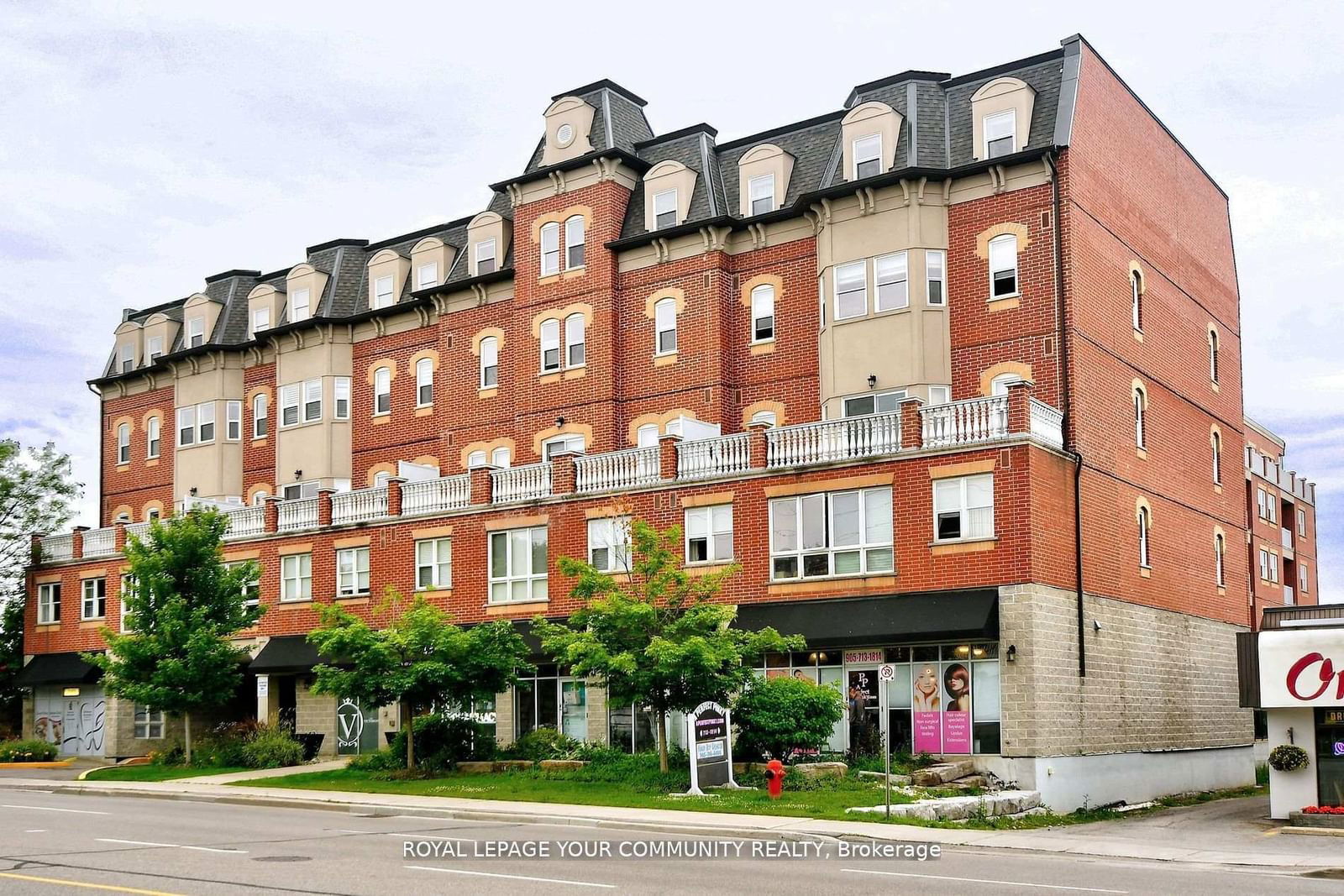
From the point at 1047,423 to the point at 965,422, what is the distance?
2183 millimetres

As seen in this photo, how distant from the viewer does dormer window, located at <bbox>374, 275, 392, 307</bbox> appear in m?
49.9

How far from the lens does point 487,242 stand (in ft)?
155

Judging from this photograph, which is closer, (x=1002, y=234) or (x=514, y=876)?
(x=514, y=876)

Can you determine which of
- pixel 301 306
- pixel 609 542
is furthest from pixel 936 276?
pixel 301 306

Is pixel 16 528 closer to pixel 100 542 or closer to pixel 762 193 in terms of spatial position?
pixel 100 542

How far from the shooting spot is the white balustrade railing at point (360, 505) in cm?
4466

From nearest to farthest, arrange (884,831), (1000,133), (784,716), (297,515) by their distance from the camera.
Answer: (884,831) < (784,716) < (1000,133) < (297,515)

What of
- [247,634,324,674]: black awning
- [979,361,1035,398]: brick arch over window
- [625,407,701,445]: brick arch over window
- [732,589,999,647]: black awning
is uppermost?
[979,361,1035,398]: brick arch over window

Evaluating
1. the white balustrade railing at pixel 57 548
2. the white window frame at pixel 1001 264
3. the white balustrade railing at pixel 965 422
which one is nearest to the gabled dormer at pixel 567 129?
the white window frame at pixel 1001 264

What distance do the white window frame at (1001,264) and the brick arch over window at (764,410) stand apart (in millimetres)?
6880

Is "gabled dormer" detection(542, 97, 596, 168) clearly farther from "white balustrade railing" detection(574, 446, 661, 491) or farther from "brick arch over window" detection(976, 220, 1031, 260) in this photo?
"brick arch over window" detection(976, 220, 1031, 260)

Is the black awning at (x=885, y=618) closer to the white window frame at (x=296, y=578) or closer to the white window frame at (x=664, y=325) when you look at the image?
the white window frame at (x=664, y=325)

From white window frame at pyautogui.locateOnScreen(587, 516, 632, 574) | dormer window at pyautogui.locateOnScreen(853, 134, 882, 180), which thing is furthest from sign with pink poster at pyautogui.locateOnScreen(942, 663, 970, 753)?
dormer window at pyautogui.locateOnScreen(853, 134, 882, 180)

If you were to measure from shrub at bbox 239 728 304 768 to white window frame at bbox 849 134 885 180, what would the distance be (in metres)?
22.6
